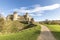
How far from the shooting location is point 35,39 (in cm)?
2027

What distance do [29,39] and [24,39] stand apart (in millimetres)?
729

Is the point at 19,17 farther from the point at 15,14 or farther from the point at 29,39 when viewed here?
the point at 29,39

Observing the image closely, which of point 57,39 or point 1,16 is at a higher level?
point 1,16

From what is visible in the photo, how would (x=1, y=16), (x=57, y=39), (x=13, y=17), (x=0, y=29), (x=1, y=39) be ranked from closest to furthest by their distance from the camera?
(x=1, y=39)
(x=57, y=39)
(x=0, y=29)
(x=1, y=16)
(x=13, y=17)

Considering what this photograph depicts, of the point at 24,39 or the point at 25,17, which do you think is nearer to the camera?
the point at 24,39

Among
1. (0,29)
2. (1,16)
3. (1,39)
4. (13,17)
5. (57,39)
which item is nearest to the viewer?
(1,39)

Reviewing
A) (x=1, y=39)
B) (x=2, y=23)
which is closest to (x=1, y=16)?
(x=2, y=23)

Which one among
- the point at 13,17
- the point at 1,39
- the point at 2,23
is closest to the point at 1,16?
the point at 2,23

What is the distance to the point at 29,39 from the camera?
66.6ft

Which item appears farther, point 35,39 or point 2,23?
point 2,23

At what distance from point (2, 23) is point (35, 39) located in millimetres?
20506

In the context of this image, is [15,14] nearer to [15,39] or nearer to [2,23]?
[2,23]

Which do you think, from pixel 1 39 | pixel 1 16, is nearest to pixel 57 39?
pixel 1 39

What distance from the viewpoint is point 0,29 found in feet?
121
